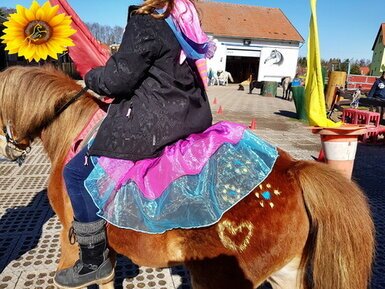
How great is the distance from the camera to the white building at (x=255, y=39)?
34656 millimetres

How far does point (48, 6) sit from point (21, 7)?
165 mm

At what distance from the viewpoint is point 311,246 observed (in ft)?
5.72

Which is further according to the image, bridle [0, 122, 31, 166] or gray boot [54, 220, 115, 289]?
bridle [0, 122, 31, 166]

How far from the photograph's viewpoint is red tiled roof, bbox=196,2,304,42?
115ft

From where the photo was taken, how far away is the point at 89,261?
2031 mm

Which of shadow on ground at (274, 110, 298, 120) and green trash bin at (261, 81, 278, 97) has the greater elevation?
green trash bin at (261, 81, 278, 97)

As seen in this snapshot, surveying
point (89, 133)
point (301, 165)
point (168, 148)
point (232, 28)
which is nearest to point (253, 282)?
point (301, 165)

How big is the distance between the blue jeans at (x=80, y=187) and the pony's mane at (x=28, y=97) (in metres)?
0.52

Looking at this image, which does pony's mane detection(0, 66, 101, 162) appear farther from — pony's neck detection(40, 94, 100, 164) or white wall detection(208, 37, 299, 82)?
white wall detection(208, 37, 299, 82)

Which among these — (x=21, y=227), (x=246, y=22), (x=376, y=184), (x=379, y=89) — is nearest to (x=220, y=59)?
(x=246, y=22)

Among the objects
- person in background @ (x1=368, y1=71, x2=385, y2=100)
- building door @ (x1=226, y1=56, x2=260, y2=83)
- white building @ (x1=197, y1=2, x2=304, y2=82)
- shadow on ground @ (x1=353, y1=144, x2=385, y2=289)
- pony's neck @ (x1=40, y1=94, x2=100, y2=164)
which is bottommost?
shadow on ground @ (x1=353, y1=144, x2=385, y2=289)

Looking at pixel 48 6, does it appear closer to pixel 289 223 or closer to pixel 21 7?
pixel 21 7

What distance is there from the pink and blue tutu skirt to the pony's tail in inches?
11.3

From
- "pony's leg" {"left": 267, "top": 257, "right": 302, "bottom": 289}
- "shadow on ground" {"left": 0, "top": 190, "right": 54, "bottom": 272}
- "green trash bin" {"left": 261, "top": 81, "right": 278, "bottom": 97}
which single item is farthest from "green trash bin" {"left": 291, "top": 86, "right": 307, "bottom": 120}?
"pony's leg" {"left": 267, "top": 257, "right": 302, "bottom": 289}
